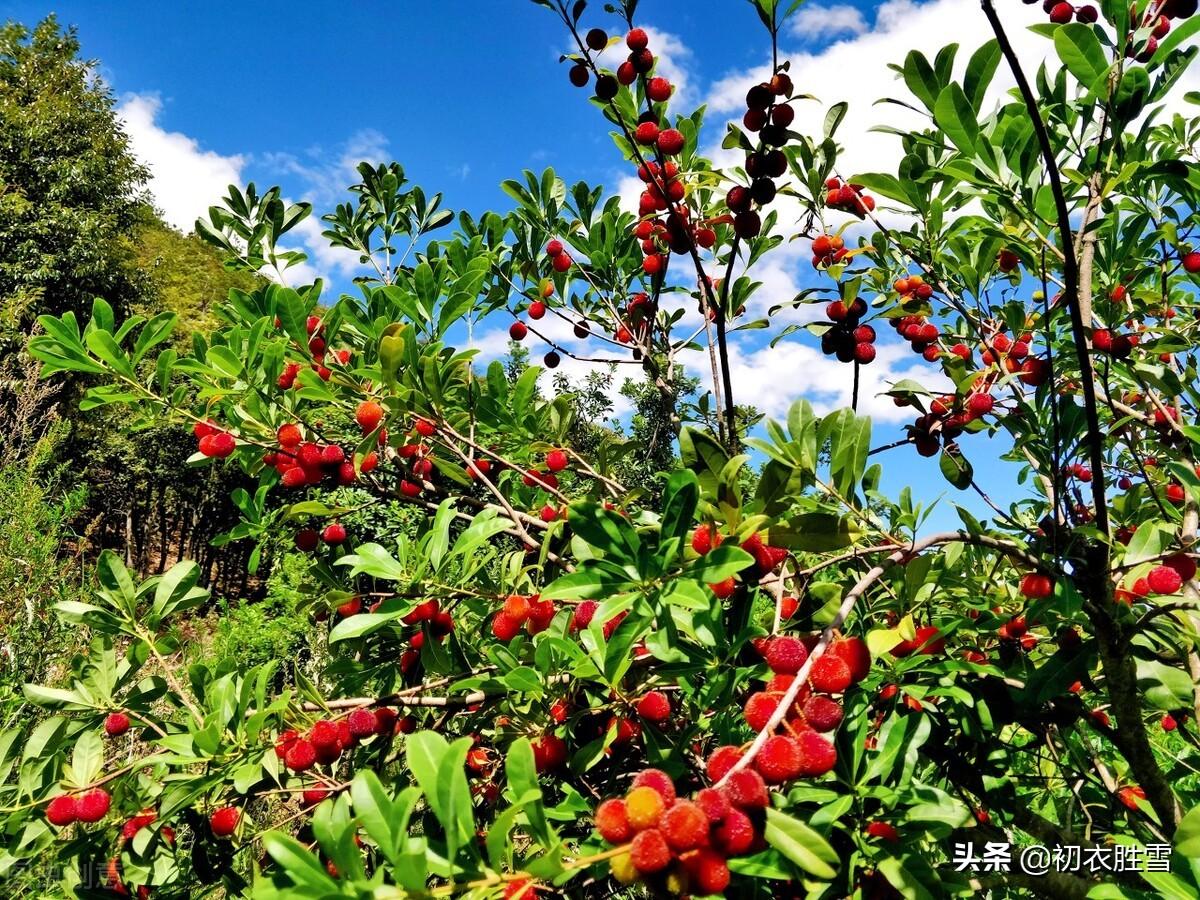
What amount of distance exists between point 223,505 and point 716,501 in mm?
17245

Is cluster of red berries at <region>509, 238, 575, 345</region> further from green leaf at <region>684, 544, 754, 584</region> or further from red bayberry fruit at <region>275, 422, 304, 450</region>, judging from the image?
green leaf at <region>684, 544, 754, 584</region>

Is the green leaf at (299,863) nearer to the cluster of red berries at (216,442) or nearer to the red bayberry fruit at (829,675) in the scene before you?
the red bayberry fruit at (829,675)

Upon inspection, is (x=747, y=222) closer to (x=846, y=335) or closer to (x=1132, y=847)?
(x=846, y=335)

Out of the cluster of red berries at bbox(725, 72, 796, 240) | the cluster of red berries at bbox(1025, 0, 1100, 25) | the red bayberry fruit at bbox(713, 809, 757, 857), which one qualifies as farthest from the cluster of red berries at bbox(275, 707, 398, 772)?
the cluster of red berries at bbox(1025, 0, 1100, 25)

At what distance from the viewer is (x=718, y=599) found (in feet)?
2.66

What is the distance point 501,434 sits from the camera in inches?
60.8

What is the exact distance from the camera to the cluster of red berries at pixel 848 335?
1413mm

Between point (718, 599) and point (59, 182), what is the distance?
17645 millimetres

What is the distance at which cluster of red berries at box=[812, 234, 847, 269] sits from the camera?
1.61 metres

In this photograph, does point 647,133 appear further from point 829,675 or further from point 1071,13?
point 829,675

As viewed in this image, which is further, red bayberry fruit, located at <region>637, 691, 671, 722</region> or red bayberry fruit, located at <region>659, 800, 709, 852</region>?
red bayberry fruit, located at <region>637, 691, 671, 722</region>

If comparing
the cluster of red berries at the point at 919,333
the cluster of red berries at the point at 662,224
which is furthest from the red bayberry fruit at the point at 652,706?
the cluster of red berries at the point at 919,333

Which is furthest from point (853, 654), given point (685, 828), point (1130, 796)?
point (1130, 796)

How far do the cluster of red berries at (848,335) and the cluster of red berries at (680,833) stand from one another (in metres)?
1.07
